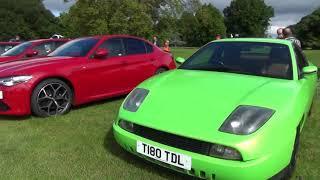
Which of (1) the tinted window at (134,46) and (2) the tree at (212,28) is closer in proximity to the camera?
(1) the tinted window at (134,46)

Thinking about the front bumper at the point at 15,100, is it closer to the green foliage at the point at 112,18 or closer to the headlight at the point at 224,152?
the headlight at the point at 224,152

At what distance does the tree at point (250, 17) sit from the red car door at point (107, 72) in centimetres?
8339

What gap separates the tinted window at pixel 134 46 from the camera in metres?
7.89

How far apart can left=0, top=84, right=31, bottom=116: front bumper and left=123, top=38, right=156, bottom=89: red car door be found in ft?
6.87

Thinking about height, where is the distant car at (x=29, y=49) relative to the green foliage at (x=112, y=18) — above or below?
above

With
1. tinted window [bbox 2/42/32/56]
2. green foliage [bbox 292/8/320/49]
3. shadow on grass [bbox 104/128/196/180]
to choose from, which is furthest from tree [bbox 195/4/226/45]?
shadow on grass [bbox 104/128/196/180]

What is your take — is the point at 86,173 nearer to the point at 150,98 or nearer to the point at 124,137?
the point at 124,137

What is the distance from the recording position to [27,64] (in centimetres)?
646

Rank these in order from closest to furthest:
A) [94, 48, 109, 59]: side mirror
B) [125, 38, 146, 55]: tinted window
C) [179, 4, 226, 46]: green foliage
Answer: [94, 48, 109, 59]: side mirror
[125, 38, 146, 55]: tinted window
[179, 4, 226, 46]: green foliage

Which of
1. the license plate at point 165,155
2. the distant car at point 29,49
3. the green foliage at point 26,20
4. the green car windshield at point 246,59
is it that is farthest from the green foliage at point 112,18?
the green foliage at point 26,20

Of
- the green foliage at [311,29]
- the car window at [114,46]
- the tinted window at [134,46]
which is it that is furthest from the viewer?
the green foliage at [311,29]

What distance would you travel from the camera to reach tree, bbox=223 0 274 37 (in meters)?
89.0

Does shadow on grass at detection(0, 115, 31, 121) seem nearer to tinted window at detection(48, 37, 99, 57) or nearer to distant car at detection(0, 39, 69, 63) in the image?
tinted window at detection(48, 37, 99, 57)

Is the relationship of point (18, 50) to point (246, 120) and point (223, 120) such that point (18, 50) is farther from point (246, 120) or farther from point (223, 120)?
point (246, 120)
